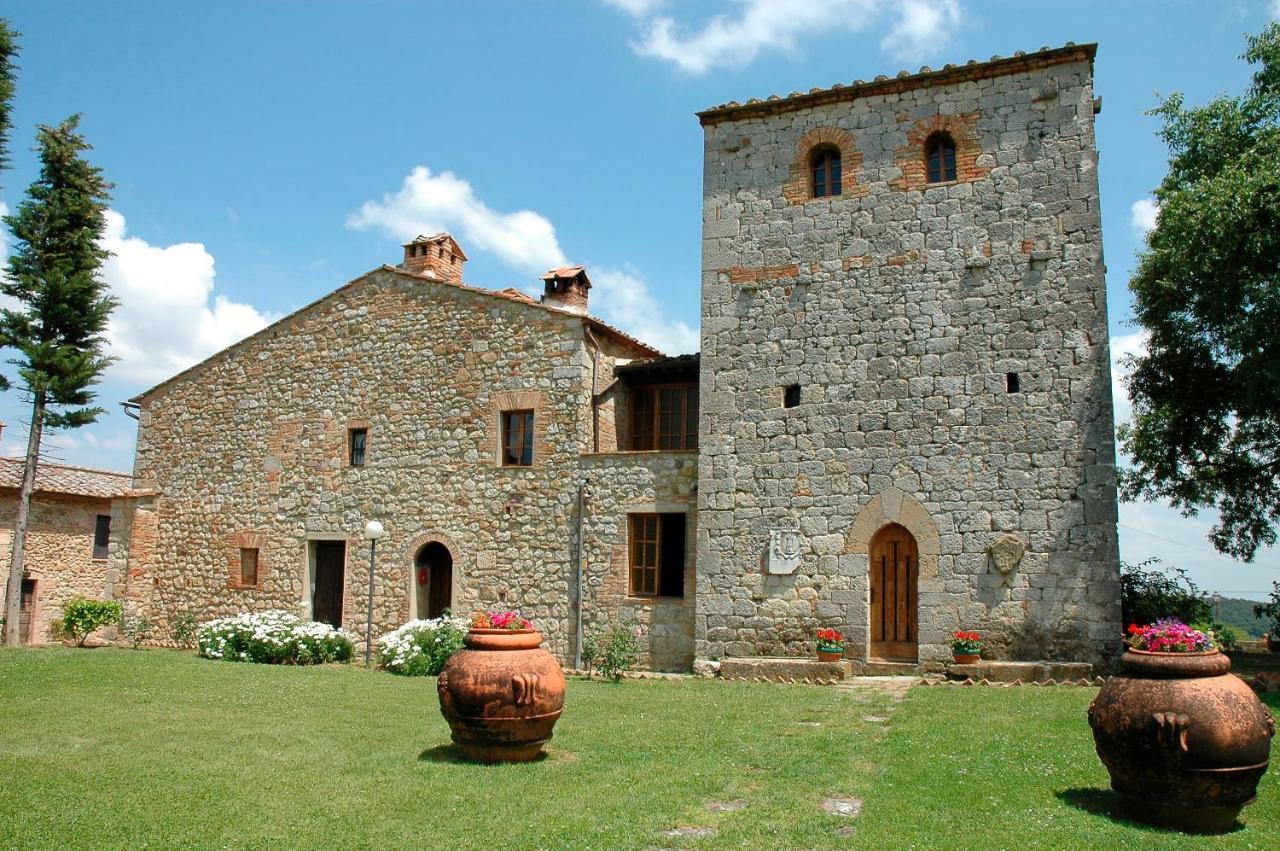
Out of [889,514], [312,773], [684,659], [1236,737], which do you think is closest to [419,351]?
[684,659]

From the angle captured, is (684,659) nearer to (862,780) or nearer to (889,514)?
(889,514)

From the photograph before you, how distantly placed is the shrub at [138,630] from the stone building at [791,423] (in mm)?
2563

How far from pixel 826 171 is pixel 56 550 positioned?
77.2ft

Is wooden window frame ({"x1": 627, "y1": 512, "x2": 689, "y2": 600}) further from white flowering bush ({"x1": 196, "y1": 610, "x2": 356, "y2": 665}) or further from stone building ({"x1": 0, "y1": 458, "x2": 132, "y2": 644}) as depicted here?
stone building ({"x1": 0, "y1": 458, "x2": 132, "y2": 644})

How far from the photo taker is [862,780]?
810cm

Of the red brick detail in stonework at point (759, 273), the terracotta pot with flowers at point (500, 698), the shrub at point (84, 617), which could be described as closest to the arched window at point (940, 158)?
the red brick detail in stonework at point (759, 273)

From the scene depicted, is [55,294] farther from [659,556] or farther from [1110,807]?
[1110,807]

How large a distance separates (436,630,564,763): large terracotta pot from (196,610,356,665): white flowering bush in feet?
32.3

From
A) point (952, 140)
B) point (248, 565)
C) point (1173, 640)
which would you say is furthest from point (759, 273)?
point (248, 565)

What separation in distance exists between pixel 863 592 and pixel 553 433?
640 cm

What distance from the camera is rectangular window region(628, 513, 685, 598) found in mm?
16969

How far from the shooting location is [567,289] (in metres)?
21.4

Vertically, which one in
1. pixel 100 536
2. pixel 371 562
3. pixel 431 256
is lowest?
pixel 371 562

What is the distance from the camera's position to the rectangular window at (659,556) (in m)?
17.0
